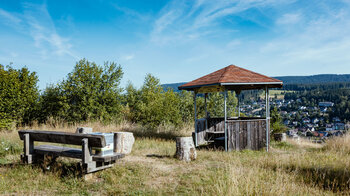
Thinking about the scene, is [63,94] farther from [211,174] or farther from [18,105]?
[211,174]

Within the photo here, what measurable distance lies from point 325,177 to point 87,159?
5.44m

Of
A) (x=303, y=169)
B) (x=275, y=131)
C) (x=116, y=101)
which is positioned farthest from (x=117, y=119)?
(x=303, y=169)

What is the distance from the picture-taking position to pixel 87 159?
5195mm

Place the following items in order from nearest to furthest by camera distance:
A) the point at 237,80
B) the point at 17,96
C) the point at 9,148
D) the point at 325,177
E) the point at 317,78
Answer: the point at 325,177, the point at 9,148, the point at 237,80, the point at 17,96, the point at 317,78

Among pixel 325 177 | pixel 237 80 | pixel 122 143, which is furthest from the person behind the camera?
pixel 237 80

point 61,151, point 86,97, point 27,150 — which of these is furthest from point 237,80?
point 86,97

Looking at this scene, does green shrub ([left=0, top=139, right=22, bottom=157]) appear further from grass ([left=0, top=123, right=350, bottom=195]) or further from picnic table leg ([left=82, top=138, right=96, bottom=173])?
picnic table leg ([left=82, top=138, right=96, bottom=173])

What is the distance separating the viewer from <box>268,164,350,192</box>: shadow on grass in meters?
4.98

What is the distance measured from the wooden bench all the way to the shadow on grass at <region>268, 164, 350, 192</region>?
4184mm

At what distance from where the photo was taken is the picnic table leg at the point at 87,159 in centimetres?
515

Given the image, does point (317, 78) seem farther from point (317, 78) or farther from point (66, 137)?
point (66, 137)

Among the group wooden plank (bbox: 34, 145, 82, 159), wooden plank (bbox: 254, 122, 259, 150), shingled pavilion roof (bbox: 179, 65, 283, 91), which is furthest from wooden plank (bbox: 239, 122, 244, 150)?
wooden plank (bbox: 34, 145, 82, 159)

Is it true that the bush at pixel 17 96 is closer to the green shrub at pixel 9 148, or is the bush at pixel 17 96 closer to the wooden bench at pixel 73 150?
the green shrub at pixel 9 148

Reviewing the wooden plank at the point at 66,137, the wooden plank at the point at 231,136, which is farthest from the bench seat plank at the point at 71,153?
the wooden plank at the point at 231,136
